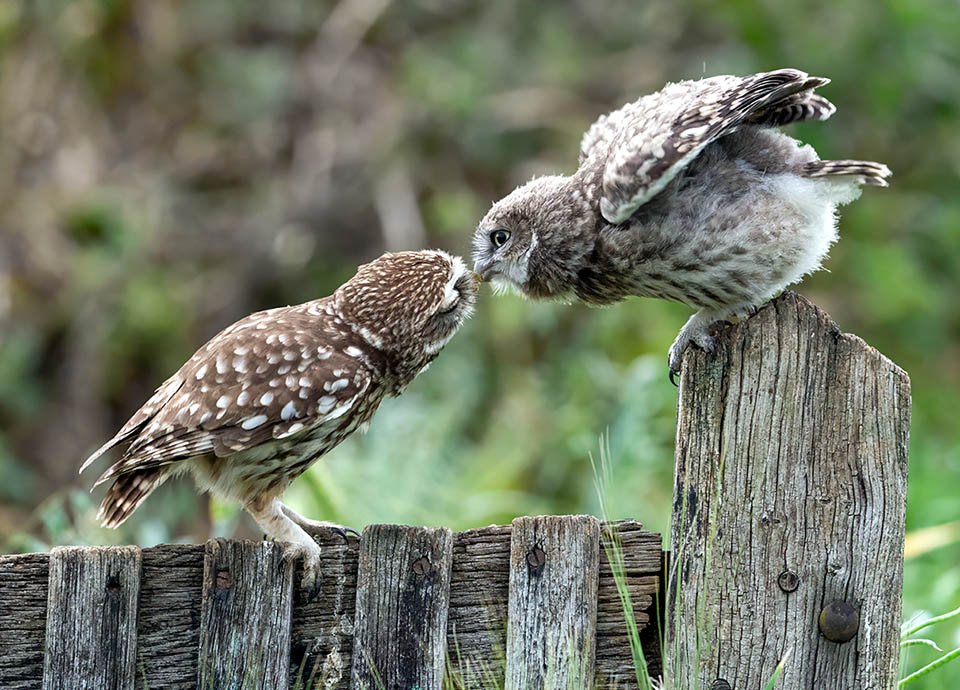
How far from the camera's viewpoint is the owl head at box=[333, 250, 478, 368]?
10.6ft

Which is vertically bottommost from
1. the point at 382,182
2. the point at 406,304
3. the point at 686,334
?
the point at 686,334

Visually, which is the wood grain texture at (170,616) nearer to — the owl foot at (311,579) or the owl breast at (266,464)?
the owl foot at (311,579)

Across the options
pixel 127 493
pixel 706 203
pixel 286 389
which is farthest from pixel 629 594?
pixel 127 493

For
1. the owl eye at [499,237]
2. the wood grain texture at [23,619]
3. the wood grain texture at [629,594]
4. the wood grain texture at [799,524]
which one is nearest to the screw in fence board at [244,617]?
the wood grain texture at [23,619]

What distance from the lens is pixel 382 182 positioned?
7184mm

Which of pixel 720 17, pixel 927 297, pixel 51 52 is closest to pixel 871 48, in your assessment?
pixel 720 17

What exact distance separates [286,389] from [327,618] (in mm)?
717

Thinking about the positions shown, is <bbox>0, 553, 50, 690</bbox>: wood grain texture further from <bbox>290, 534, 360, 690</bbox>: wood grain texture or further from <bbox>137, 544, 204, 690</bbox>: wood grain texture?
<bbox>290, 534, 360, 690</bbox>: wood grain texture

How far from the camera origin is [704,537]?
7.84 ft

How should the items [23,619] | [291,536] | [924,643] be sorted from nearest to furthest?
[23,619] → [924,643] → [291,536]

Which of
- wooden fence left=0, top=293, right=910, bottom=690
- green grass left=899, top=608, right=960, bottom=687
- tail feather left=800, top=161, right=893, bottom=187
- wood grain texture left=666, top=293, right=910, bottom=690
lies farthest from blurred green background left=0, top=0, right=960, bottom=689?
wood grain texture left=666, top=293, right=910, bottom=690

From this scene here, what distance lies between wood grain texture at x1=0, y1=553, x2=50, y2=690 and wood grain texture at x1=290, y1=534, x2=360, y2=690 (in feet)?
1.81

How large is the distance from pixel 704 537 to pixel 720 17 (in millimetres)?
5366

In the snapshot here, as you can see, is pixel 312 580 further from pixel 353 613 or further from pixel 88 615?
pixel 88 615
